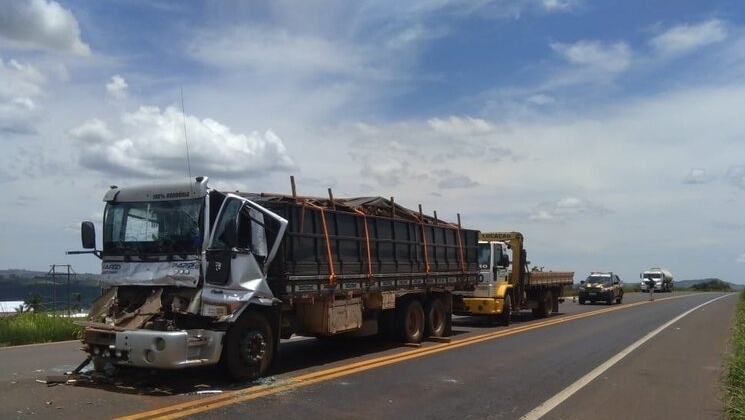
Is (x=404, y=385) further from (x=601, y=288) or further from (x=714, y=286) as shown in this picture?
(x=714, y=286)

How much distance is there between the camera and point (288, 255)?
10.0 m

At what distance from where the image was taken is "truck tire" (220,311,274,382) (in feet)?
28.7

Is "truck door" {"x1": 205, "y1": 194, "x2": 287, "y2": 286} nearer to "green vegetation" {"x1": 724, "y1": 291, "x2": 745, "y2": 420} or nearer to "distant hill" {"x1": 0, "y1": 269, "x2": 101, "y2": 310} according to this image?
"green vegetation" {"x1": 724, "y1": 291, "x2": 745, "y2": 420}

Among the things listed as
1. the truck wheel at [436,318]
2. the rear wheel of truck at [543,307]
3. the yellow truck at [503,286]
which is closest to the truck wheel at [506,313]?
the yellow truck at [503,286]

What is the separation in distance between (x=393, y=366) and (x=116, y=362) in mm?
4349

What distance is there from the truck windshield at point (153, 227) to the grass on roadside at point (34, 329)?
212 inches

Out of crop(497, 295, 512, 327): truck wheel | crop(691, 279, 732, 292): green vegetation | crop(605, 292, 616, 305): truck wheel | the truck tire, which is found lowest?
crop(691, 279, 732, 292): green vegetation

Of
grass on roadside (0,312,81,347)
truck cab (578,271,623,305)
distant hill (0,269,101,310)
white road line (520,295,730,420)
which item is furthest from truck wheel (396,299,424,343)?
truck cab (578,271,623,305)

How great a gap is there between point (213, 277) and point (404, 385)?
2.97 meters

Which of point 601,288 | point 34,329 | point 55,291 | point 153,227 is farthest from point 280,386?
point 601,288

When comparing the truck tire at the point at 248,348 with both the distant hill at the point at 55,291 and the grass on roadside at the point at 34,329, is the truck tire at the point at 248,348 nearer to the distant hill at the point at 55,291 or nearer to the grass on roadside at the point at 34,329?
the grass on roadside at the point at 34,329

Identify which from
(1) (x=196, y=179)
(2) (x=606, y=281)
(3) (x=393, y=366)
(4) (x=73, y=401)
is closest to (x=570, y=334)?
(3) (x=393, y=366)

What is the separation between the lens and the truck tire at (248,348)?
344 inches

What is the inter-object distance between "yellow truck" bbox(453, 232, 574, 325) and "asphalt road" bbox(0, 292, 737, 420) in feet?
14.9
